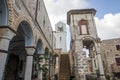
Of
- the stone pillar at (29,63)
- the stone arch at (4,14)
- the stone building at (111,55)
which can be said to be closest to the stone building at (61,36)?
the stone building at (111,55)

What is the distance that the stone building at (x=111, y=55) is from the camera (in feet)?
63.6

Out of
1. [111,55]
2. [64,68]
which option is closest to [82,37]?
[64,68]

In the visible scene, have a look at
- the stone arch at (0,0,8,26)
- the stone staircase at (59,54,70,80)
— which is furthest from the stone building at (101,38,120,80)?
the stone arch at (0,0,8,26)

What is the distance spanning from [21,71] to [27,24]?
25.1ft

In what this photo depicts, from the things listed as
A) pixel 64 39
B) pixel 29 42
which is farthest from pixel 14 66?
pixel 64 39

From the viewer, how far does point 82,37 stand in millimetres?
14953

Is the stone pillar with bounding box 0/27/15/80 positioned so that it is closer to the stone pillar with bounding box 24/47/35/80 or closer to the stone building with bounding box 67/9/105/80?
the stone pillar with bounding box 24/47/35/80

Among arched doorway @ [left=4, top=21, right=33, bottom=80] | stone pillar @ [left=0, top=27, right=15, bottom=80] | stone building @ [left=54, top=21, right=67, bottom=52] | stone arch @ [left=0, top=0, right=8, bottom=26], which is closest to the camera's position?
stone pillar @ [left=0, top=27, right=15, bottom=80]

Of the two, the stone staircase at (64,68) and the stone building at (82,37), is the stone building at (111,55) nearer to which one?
the stone building at (82,37)

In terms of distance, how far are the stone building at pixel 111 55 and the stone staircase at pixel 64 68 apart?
242 inches

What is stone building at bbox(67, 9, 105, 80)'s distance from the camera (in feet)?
46.2

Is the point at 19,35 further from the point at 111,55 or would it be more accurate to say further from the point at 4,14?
the point at 111,55

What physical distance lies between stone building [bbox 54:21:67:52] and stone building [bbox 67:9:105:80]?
17.9 metres

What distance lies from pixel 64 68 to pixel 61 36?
19.2 metres
